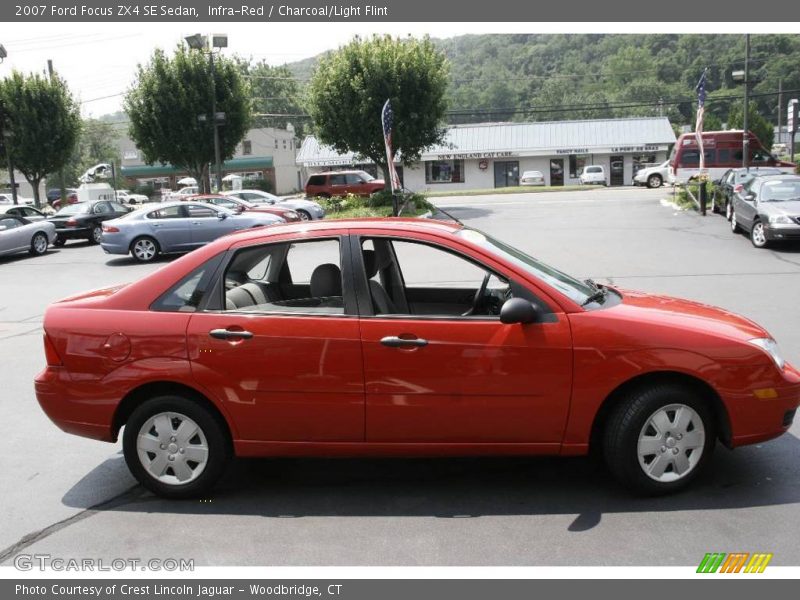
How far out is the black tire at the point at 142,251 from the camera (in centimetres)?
1909

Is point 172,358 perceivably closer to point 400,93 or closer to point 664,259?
point 664,259

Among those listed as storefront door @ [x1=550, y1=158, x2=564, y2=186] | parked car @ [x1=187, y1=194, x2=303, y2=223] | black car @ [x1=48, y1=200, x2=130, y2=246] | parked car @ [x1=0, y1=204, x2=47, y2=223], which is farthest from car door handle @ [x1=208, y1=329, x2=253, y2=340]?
storefront door @ [x1=550, y1=158, x2=564, y2=186]

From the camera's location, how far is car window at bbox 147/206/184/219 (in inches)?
761

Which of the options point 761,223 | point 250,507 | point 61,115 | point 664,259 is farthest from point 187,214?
point 61,115

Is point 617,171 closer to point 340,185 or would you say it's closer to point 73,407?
point 340,185

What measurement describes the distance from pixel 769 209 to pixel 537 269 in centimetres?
1329

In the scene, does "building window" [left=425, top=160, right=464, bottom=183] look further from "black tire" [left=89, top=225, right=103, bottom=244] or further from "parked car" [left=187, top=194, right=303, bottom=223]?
"black tire" [left=89, top=225, right=103, bottom=244]

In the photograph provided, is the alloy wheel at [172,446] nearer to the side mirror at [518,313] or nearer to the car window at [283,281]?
the car window at [283,281]

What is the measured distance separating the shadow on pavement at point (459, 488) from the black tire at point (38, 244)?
18195 millimetres

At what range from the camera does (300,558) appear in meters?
3.94

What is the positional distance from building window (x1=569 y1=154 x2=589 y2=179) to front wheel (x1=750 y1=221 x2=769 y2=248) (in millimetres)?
45811

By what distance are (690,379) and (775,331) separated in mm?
4957

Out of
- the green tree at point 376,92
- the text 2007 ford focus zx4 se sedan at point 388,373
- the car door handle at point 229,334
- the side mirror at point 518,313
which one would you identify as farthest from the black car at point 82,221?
the side mirror at point 518,313

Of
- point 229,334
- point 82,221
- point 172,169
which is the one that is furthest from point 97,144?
point 229,334
